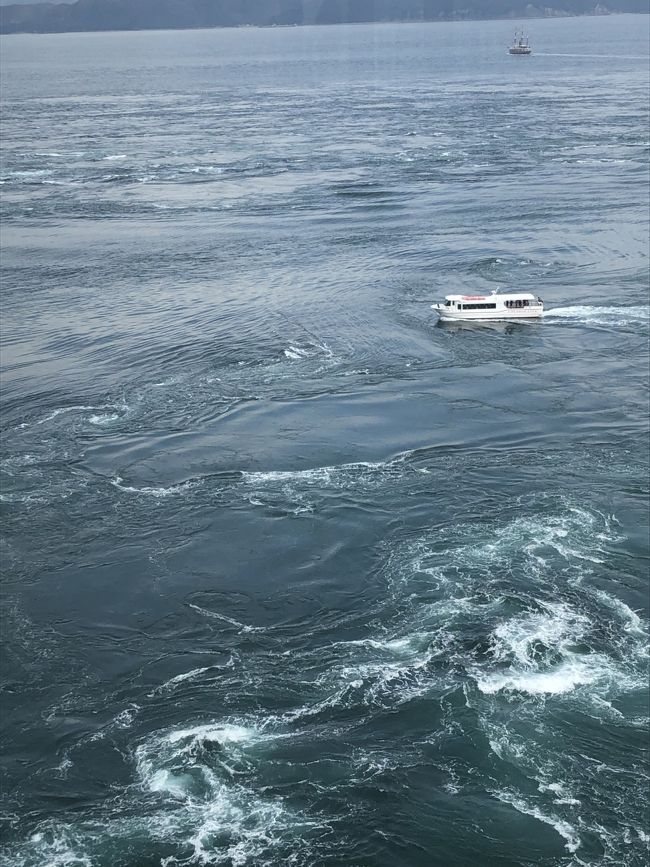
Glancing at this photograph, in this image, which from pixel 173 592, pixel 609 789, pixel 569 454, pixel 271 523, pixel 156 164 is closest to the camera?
pixel 609 789

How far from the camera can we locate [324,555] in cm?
6344

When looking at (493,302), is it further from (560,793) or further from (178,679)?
(560,793)

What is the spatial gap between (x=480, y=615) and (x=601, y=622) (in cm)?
682

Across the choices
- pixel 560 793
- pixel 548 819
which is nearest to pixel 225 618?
pixel 560 793

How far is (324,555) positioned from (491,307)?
143ft

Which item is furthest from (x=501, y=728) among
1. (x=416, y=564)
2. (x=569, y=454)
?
(x=569, y=454)

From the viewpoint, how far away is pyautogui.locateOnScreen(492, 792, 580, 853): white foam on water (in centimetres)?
4344

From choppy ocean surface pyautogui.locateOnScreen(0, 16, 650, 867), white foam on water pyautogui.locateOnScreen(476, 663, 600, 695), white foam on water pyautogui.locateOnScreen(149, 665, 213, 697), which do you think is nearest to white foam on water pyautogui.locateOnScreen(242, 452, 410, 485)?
choppy ocean surface pyautogui.locateOnScreen(0, 16, 650, 867)

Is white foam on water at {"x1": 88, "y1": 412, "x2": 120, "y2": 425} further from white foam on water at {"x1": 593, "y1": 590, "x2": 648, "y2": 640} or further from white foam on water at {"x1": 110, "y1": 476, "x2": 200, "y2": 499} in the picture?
white foam on water at {"x1": 593, "y1": 590, "x2": 648, "y2": 640}

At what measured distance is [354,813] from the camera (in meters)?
45.1

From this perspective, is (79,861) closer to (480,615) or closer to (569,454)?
(480,615)

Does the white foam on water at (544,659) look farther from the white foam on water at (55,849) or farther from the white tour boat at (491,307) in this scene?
the white tour boat at (491,307)

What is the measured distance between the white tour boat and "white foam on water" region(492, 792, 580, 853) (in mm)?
59742

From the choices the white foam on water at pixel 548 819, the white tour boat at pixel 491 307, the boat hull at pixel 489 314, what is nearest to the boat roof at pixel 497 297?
the white tour boat at pixel 491 307
